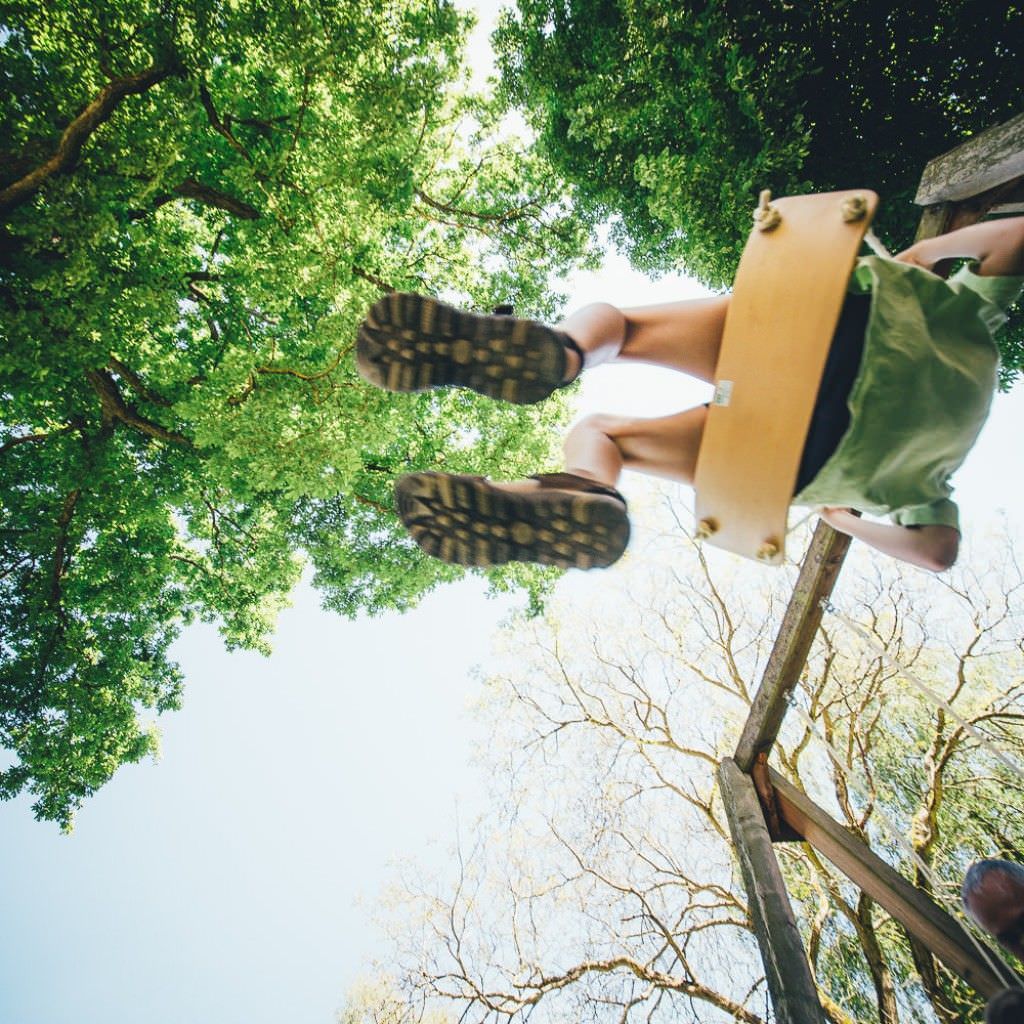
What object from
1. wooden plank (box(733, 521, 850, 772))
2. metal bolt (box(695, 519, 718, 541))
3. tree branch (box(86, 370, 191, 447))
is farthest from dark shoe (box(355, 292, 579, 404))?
tree branch (box(86, 370, 191, 447))

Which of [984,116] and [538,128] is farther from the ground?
[538,128]

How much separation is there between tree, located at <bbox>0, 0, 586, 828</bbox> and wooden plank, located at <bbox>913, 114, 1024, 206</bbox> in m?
3.81

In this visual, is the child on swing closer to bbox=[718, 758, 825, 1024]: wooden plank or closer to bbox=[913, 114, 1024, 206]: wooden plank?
bbox=[913, 114, 1024, 206]: wooden plank

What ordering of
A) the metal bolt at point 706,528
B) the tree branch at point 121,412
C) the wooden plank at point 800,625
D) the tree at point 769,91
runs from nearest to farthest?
1. the metal bolt at point 706,528
2. the wooden plank at point 800,625
3. the tree at point 769,91
4. the tree branch at point 121,412

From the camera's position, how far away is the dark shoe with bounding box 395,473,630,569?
5.17ft

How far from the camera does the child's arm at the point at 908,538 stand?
1.86m

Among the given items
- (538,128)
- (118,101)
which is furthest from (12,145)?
(538,128)

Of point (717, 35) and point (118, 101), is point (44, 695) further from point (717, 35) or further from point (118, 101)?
point (717, 35)

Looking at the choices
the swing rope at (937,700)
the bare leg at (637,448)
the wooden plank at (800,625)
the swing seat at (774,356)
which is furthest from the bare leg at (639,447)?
the wooden plank at (800,625)

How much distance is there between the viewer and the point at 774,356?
1431 millimetres

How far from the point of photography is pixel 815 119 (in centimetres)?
438

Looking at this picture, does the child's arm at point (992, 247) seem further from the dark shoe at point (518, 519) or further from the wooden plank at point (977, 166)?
the wooden plank at point (977, 166)

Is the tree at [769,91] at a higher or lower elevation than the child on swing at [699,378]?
higher

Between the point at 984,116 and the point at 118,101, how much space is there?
6.51 metres
